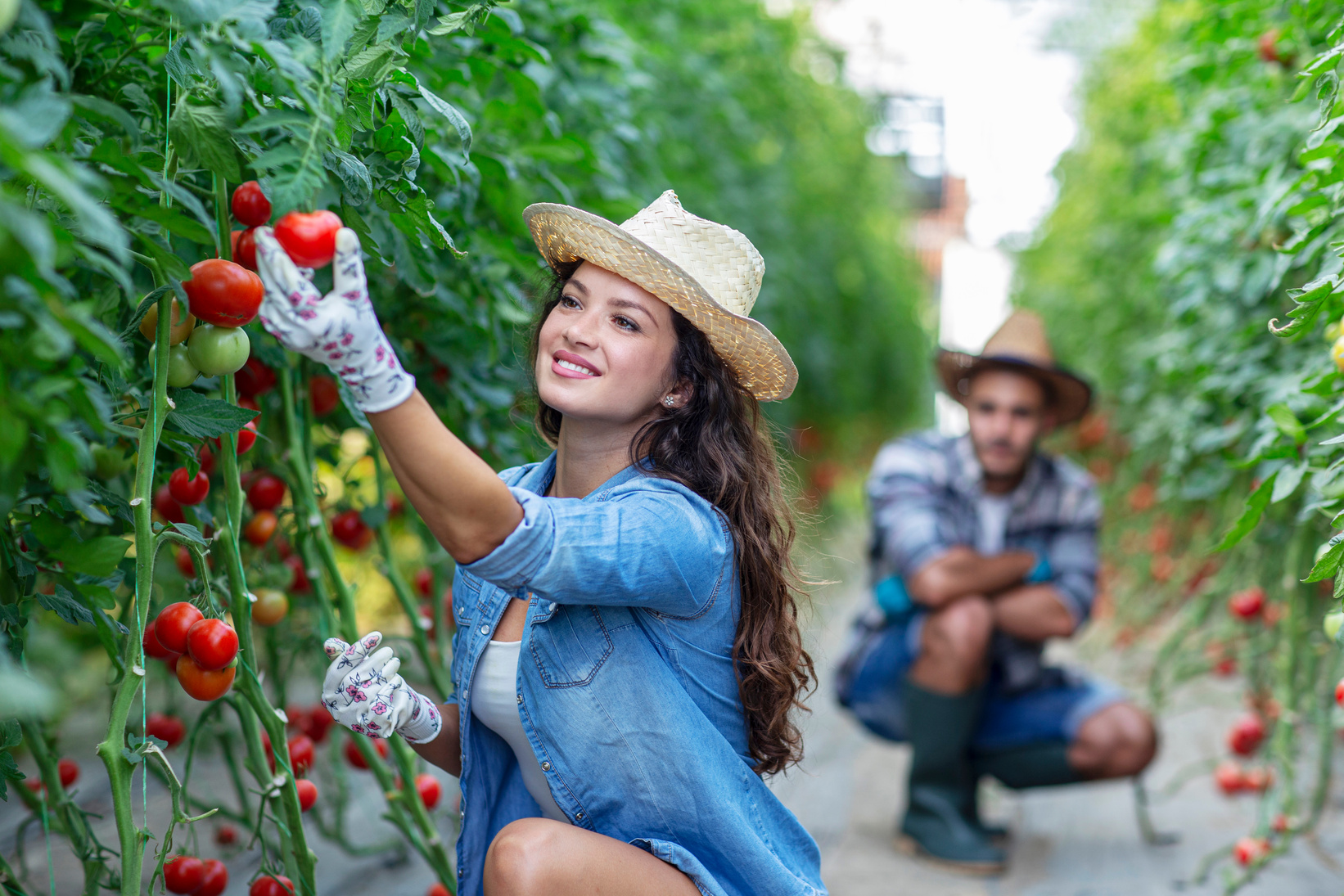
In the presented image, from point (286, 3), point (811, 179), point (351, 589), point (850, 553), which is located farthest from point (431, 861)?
point (850, 553)

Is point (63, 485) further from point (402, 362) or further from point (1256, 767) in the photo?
point (1256, 767)

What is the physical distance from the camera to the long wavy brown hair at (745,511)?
4.37 ft

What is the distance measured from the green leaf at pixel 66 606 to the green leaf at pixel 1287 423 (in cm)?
141

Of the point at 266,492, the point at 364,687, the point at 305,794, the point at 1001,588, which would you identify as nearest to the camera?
the point at 364,687

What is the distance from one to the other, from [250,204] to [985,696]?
2.30 metres

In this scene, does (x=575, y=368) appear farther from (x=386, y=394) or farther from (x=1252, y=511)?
(x=1252, y=511)

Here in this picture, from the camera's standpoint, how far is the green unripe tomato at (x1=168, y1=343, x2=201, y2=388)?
1030mm

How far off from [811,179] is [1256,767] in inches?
163

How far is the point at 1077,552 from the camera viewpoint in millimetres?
2760

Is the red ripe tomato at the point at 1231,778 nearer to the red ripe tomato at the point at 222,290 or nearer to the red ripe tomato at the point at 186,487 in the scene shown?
the red ripe tomato at the point at 186,487

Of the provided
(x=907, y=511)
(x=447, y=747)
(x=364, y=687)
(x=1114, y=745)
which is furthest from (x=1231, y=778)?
(x=364, y=687)

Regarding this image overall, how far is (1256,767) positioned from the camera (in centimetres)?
287

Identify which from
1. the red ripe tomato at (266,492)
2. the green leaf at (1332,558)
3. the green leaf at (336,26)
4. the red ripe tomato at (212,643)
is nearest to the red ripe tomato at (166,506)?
the red ripe tomato at (266,492)

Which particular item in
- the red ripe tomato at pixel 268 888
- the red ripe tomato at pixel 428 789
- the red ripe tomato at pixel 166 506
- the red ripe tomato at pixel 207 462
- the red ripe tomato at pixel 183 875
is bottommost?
the red ripe tomato at pixel 428 789
